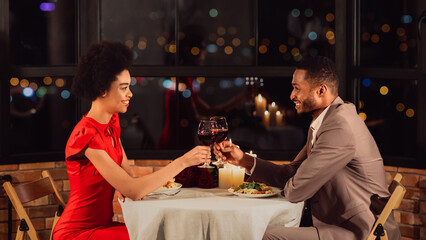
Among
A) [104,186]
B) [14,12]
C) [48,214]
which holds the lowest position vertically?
[48,214]

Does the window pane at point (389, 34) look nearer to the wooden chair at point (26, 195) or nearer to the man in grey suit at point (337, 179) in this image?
the man in grey suit at point (337, 179)

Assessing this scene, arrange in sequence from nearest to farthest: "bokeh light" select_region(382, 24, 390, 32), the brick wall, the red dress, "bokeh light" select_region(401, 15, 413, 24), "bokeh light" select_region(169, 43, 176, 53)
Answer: the red dress
the brick wall
"bokeh light" select_region(401, 15, 413, 24)
"bokeh light" select_region(382, 24, 390, 32)
"bokeh light" select_region(169, 43, 176, 53)

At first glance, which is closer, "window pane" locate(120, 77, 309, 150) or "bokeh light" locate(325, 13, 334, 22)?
"bokeh light" locate(325, 13, 334, 22)

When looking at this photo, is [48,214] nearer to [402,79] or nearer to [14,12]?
[14,12]

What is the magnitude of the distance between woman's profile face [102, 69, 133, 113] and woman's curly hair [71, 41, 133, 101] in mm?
22

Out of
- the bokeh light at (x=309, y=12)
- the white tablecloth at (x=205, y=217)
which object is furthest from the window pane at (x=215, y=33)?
the white tablecloth at (x=205, y=217)

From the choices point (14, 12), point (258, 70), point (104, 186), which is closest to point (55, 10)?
point (14, 12)

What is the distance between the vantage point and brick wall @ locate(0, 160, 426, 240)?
388 centimetres

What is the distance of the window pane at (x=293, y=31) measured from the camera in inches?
174

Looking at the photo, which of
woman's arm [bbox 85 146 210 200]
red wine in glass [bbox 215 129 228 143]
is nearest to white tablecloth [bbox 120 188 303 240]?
woman's arm [bbox 85 146 210 200]

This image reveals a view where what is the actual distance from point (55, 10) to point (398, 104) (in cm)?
262

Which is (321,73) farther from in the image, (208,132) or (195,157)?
(195,157)

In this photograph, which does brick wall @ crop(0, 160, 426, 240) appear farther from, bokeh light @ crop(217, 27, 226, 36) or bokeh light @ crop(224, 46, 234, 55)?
bokeh light @ crop(217, 27, 226, 36)

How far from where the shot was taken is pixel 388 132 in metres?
4.21
